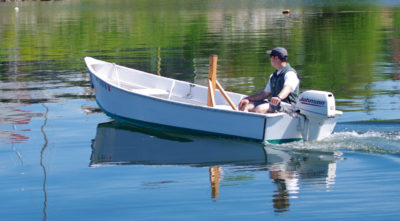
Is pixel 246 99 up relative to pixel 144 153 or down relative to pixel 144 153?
up

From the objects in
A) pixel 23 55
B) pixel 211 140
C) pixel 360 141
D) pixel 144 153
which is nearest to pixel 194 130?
pixel 211 140

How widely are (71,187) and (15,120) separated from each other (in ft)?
19.7

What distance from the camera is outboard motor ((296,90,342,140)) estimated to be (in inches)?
464

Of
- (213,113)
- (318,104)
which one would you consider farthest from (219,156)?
(318,104)

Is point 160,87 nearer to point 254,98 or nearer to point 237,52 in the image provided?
point 254,98

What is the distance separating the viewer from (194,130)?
13.3 m

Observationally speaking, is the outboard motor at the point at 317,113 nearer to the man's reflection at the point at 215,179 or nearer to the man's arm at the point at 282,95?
the man's arm at the point at 282,95

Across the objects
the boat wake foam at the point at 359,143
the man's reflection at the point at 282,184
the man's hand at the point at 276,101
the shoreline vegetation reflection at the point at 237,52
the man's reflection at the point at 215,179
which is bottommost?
the man's reflection at the point at 215,179

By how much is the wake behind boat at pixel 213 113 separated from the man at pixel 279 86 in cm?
25

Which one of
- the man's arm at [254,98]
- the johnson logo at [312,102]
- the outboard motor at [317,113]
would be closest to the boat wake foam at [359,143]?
the outboard motor at [317,113]

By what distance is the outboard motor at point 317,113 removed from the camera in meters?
11.8

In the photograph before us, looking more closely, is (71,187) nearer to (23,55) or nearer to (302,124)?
(302,124)

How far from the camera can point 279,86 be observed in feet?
41.1

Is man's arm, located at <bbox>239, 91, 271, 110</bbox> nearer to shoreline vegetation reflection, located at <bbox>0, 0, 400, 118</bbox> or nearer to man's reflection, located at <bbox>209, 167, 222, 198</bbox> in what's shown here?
man's reflection, located at <bbox>209, 167, 222, 198</bbox>
